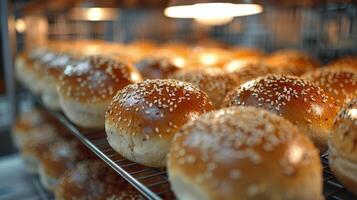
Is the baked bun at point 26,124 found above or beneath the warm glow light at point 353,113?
beneath

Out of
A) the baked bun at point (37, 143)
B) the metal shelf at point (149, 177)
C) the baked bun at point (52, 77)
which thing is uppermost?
the baked bun at point (52, 77)

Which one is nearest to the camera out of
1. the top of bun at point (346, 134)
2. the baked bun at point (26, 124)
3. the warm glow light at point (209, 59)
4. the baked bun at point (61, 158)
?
the top of bun at point (346, 134)

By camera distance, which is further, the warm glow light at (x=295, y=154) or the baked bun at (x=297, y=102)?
the baked bun at (x=297, y=102)

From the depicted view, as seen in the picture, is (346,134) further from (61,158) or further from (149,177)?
(61,158)

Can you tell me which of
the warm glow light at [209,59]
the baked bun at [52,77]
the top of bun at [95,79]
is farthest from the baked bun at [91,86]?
the warm glow light at [209,59]

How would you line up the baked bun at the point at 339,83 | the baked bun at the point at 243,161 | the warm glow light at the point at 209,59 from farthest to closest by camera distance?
the warm glow light at the point at 209,59 → the baked bun at the point at 339,83 → the baked bun at the point at 243,161

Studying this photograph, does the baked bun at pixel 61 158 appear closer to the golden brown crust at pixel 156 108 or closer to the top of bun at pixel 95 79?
the top of bun at pixel 95 79

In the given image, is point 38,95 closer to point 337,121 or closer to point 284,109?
point 284,109
